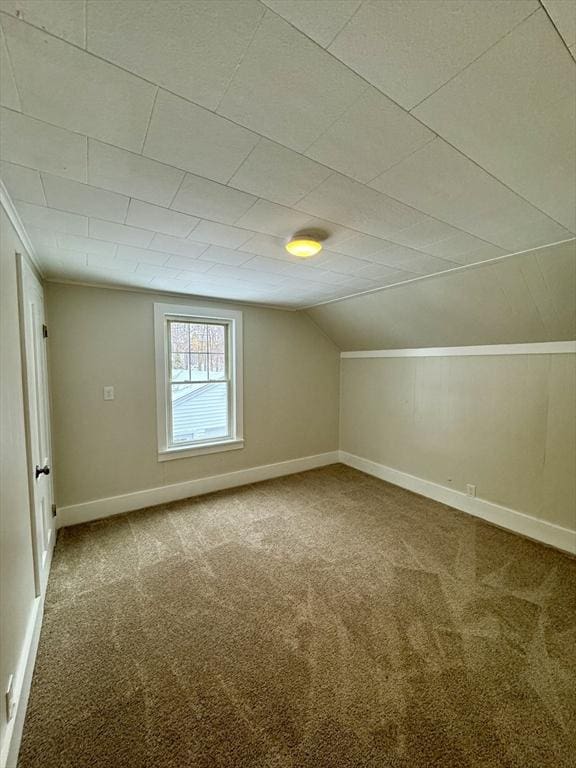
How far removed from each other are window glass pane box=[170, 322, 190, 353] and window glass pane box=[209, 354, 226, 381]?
0.33m

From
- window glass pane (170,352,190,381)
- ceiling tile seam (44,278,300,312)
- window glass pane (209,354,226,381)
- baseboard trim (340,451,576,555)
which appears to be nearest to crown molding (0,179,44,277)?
ceiling tile seam (44,278,300,312)

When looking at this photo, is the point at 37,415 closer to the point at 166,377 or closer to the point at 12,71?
the point at 166,377

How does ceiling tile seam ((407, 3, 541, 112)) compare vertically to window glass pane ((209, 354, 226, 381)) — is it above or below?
above

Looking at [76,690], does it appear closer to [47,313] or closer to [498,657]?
[498,657]

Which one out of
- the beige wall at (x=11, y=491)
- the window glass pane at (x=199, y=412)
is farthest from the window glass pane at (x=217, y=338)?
the beige wall at (x=11, y=491)

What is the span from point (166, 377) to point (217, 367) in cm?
66

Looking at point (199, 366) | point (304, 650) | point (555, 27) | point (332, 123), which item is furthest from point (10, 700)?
point (199, 366)

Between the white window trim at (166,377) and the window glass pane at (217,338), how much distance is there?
0.38ft

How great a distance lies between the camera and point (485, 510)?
10.4ft

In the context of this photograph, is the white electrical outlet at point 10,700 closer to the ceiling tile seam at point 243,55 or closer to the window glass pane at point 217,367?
the ceiling tile seam at point 243,55

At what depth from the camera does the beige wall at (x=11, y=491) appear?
129 cm

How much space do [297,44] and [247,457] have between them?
3836 mm

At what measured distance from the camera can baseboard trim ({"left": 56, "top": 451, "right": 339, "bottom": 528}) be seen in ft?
10.1

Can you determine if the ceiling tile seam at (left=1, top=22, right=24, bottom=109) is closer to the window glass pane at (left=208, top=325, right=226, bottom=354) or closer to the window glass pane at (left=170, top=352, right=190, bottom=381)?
the window glass pane at (left=170, top=352, right=190, bottom=381)
